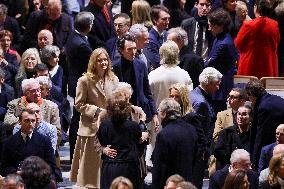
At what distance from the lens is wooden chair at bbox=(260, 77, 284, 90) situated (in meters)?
16.1

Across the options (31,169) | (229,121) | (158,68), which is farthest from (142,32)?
(31,169)

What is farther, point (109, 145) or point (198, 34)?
point (198, 34)

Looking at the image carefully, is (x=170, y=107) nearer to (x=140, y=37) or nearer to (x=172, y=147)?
(x=172, y=147)

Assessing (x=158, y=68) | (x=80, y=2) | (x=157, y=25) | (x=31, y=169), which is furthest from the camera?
(x=80, y=2)

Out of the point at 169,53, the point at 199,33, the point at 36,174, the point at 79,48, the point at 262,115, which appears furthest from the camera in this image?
the point at 199,33

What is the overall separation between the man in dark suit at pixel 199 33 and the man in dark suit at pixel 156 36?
411 mm

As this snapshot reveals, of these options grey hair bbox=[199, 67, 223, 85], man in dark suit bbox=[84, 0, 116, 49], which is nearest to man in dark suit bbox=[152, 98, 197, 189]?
grey hair bbox=[199, 67, 223, 85]

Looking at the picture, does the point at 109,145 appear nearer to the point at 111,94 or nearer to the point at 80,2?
the point at 111,94

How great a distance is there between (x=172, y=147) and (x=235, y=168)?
0.73 meters

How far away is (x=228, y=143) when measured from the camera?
14.5m

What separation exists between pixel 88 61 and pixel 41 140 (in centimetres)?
246

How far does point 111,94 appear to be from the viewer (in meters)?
13.9

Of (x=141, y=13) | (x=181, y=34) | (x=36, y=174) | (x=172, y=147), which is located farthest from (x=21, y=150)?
(x=141, y=13)

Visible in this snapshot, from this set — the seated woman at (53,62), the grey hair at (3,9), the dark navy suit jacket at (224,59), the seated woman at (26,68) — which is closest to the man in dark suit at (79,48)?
the seated woman at (53,62)
